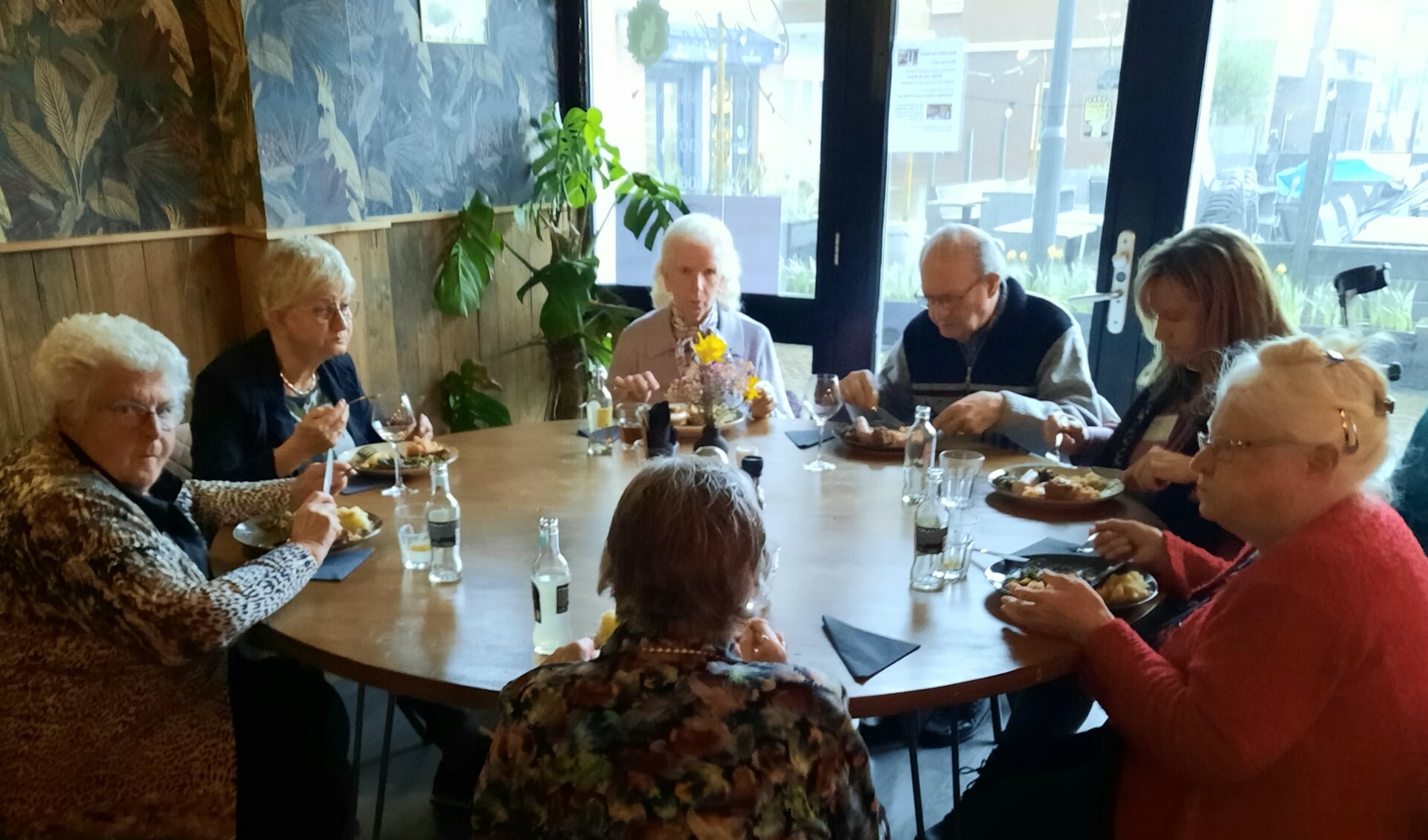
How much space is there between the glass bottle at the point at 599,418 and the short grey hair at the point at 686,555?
132 cm

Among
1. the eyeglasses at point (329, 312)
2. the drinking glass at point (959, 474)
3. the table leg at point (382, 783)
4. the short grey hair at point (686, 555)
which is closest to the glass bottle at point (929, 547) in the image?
the drinking glass at point (959, 474)

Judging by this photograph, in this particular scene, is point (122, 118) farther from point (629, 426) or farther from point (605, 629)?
point (605, 629)

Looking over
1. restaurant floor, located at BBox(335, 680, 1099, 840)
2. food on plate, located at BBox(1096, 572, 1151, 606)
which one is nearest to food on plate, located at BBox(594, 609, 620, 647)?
food on plate, located at BBox(1096, 572, 1151, 606)

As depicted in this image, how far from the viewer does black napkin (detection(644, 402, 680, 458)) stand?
88.0 inches

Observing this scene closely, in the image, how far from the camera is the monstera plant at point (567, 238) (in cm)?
384

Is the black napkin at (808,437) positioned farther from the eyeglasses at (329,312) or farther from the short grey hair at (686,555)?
the short grey hair at (686,555)

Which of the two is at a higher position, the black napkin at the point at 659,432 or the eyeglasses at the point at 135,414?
the eyeglasses at the point at 135,414

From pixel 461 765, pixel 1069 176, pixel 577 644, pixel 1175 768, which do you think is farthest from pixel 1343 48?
pixel 461 765

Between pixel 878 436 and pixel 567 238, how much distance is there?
2.17 metres

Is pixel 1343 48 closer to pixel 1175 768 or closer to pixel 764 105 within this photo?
pixel 764 105

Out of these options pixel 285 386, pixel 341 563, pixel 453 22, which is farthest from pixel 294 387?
pixel 453 22

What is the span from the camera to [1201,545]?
6.81 feet

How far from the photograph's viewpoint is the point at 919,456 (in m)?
2.28

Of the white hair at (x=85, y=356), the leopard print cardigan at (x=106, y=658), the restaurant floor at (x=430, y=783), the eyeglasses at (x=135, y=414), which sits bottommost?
the restaurant floor at (x=430, y=783)
